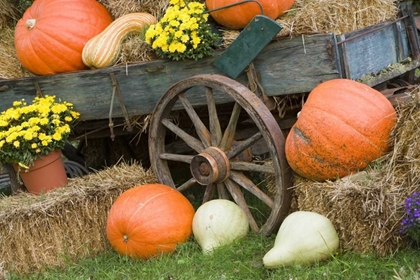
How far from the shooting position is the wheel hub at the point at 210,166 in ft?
14.2

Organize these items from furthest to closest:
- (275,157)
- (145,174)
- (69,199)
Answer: (145,174) < (69,199) < (275,157)

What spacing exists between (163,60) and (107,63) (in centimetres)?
48

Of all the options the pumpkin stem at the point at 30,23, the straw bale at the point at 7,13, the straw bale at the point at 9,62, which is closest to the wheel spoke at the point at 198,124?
the pumpkin stem at the point at 30,23

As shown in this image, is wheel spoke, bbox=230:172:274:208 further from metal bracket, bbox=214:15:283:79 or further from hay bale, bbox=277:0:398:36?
hay bale, bbox=277:0:398:36

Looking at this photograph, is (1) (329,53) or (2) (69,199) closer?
(1) (329,53)

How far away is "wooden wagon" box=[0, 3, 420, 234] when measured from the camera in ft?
13.8

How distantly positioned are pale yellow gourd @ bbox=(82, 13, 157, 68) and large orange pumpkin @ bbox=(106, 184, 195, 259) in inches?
41.9

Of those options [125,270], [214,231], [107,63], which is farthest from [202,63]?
[125,270]

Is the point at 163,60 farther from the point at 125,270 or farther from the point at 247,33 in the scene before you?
the point at 125,270

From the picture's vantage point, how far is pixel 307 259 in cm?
368

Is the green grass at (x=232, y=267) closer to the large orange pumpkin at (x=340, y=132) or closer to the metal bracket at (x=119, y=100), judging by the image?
the large orange pumpkin at (x=340, y=132)

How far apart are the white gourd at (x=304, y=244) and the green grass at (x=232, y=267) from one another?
43 mm

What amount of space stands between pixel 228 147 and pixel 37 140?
1.35 m

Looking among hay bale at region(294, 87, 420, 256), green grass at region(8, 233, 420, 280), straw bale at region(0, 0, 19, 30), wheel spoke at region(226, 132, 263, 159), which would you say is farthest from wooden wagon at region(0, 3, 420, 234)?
straw bale at region(0, 0, 19, 30)
